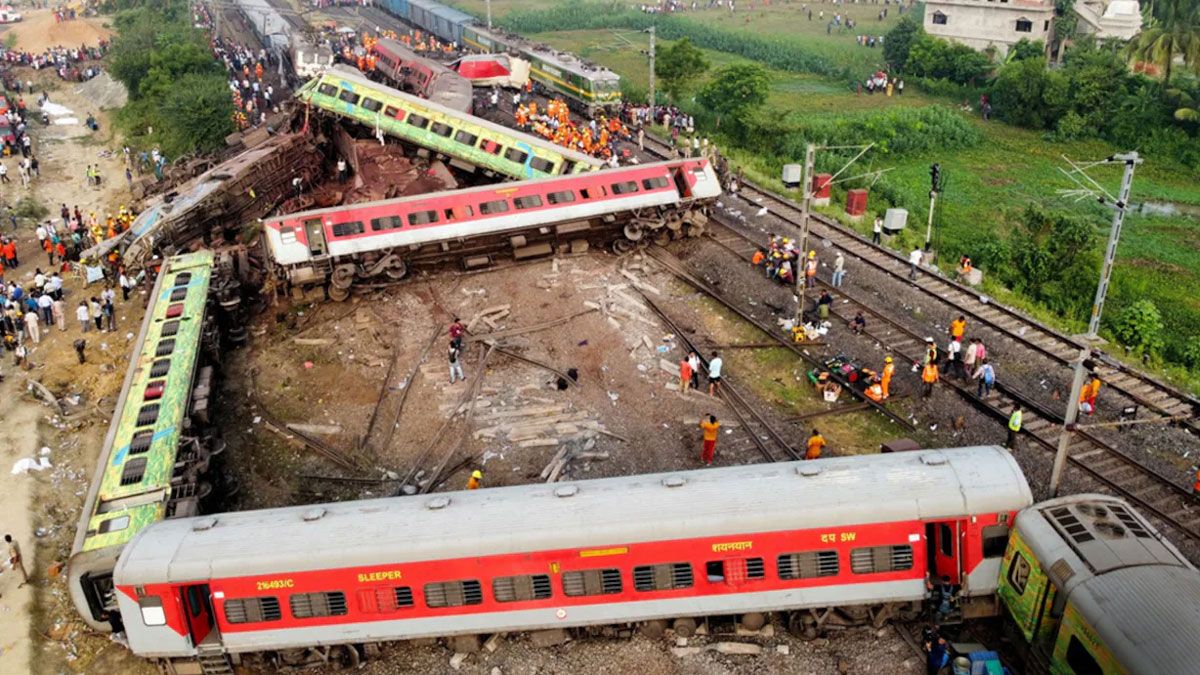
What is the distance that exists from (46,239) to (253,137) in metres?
12.4

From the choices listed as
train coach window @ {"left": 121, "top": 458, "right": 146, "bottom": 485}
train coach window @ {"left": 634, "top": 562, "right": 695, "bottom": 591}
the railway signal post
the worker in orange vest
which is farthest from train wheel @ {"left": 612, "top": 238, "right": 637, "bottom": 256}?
train coach window @ {"left": 634, "top": 562, "right": 695, "bottom": 591}

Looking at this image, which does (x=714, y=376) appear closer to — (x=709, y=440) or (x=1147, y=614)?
(x=709, y=440)

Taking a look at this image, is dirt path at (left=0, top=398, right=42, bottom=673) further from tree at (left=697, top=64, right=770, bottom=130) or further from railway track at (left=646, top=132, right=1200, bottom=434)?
tree at (left=697, top=64, right=770, bottom=130)

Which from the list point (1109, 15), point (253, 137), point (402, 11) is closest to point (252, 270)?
point (253, 137)

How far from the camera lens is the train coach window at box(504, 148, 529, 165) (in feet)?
124

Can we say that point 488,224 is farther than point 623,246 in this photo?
No

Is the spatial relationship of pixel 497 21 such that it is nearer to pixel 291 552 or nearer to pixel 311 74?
pixel 311 74

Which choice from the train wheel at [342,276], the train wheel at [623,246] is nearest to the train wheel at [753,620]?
the train wheel at [623,246]

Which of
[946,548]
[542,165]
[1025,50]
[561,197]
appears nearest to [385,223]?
[561,197]

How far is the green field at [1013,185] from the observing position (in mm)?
34594

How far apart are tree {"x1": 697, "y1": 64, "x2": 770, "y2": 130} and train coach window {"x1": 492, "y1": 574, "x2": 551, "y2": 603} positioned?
1495 inches

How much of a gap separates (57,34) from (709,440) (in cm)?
9467

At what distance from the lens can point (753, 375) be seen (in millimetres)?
26141

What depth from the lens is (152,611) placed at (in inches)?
642
